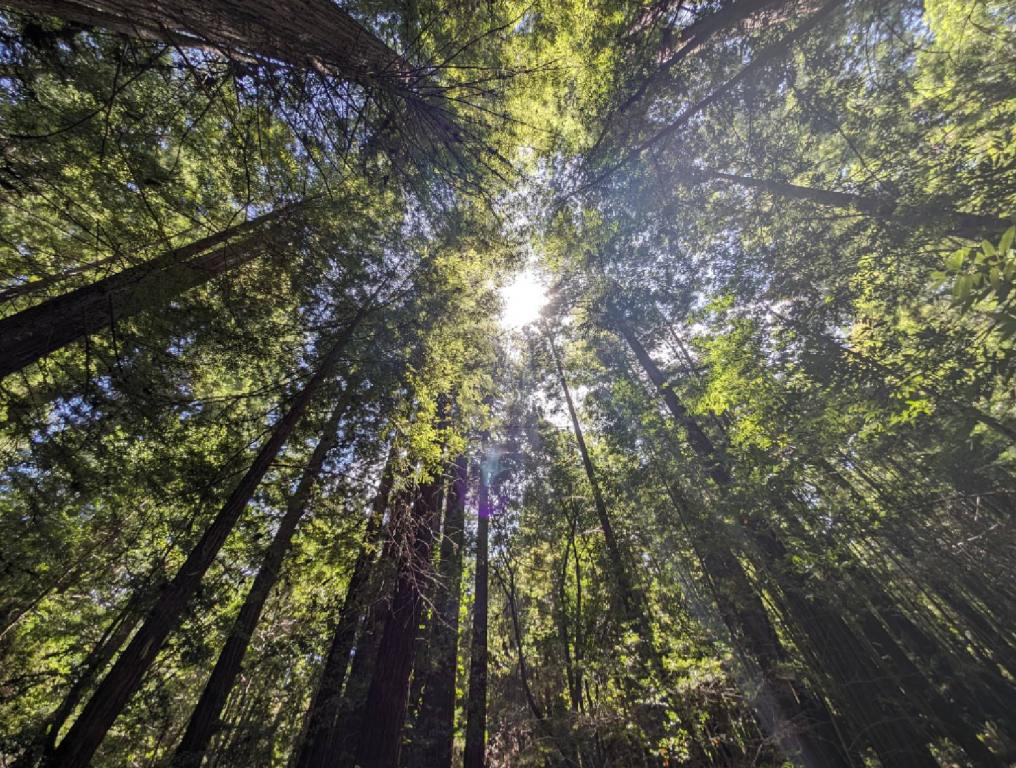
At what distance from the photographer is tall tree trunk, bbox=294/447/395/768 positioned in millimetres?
4535

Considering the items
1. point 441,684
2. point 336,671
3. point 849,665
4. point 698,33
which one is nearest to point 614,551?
point 849,665

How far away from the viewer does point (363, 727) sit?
13.8 feet

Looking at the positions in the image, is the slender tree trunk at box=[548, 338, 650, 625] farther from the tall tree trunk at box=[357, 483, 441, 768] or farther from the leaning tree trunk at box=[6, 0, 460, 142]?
the leaning tree trunk at box=[6, 0, 460, 142]

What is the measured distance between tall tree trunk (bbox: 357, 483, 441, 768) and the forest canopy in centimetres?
4

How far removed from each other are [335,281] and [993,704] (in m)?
10.1

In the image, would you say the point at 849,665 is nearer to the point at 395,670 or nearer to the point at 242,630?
the point at 395,670

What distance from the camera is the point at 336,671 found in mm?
4848

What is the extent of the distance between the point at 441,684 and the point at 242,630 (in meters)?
4.10

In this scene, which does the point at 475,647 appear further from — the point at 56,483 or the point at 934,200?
the point at 934,200

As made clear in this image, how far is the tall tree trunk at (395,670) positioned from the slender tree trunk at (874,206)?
6.44m

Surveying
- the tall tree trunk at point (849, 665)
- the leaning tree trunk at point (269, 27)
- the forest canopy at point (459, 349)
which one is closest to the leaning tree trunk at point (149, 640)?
the forest canopy at point (459, 349)

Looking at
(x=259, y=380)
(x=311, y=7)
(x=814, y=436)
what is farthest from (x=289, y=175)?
(x=814, y=436)

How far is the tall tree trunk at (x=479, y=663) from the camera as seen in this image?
20.5ft

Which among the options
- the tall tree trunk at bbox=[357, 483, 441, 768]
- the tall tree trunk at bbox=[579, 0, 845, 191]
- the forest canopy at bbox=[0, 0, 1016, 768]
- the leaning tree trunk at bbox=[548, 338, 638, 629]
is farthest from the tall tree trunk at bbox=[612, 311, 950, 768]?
the tall tree trunk at bbox=[579, 0, 845, 191]
